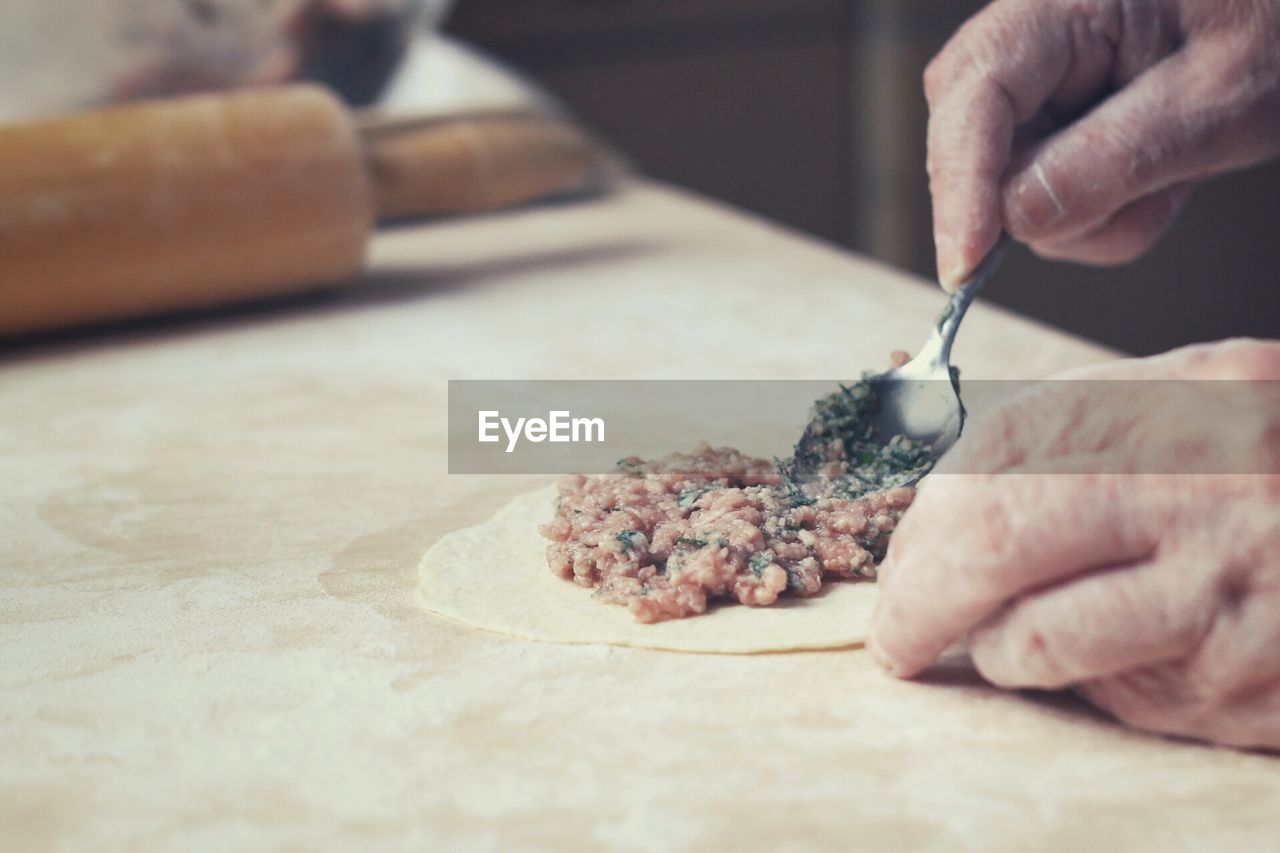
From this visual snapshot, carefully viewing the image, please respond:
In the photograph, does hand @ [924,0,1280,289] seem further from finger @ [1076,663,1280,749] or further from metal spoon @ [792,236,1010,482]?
finger @ [1076,663,1280,749]

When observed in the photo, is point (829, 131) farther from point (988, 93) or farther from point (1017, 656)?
point (1017, 656)

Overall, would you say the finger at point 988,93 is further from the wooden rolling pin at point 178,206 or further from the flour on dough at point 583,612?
the wooden rolling pin at point 178,206

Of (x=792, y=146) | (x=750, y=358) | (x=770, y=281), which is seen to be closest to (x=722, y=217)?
(x=770, y=281)

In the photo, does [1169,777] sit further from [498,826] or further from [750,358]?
[750,358]

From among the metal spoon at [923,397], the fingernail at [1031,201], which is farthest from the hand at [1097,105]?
the metal spoon at [923,397]

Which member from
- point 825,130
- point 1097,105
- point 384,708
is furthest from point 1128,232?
point 825,130

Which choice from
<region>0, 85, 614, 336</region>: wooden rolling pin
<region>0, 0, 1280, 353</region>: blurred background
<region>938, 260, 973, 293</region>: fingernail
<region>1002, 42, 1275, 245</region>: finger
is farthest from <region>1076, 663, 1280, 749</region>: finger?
<region>0, 0, 1280, 353</region>: blurred background
